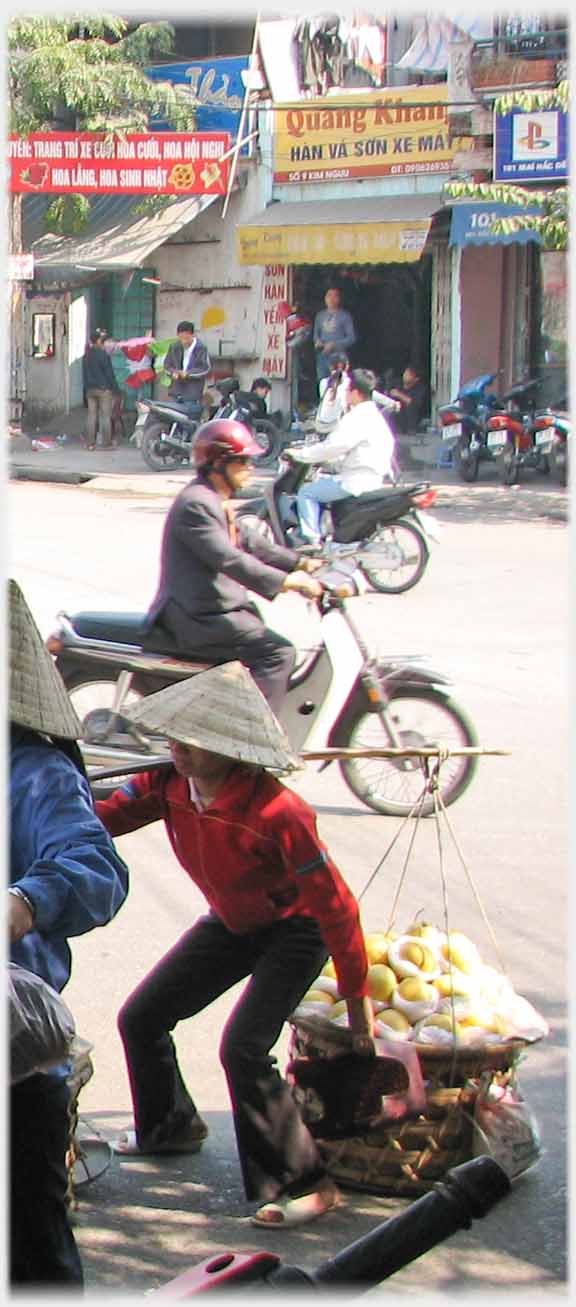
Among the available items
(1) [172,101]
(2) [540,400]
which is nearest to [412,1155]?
(2) [540,400]

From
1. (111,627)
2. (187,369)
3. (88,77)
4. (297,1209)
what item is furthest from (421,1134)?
(88,77)

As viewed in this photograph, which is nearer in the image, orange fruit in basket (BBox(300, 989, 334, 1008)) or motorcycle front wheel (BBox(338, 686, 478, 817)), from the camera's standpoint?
orange fruit in basket (BBox(300, 989, 334, 1008))

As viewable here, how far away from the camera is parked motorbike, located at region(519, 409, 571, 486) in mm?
18109

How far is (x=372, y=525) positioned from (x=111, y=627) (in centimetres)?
545

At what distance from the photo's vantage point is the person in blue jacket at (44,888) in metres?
2.62

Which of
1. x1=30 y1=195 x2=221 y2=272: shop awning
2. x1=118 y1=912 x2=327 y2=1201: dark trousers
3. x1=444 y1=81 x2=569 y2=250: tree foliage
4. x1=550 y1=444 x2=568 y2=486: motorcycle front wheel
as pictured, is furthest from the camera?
x1=30 y1=195 x2=221 y2=272: shop awning

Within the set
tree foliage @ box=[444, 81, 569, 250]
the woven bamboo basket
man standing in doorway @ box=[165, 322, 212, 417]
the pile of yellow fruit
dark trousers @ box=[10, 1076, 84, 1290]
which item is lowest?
the woven bamboo basket

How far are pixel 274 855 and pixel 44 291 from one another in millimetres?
23551

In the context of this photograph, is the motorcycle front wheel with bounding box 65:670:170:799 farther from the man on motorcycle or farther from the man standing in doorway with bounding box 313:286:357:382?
the man standing in doorway with bounding box 313:286:357:382

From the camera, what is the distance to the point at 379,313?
24453mm

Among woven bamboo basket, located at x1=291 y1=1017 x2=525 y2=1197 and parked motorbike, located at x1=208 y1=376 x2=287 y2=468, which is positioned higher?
parked motorbike, located at x1=208 y1=376 x2=287 y2=468

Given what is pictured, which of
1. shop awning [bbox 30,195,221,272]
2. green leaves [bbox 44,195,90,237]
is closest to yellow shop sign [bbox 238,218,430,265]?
shop awning [bbox 30,195,221,272]

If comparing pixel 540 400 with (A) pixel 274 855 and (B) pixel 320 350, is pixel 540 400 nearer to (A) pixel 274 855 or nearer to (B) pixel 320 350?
(B) pixel 320 350

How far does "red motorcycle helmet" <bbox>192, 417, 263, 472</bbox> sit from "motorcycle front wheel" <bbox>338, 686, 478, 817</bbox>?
1201 millimetres
